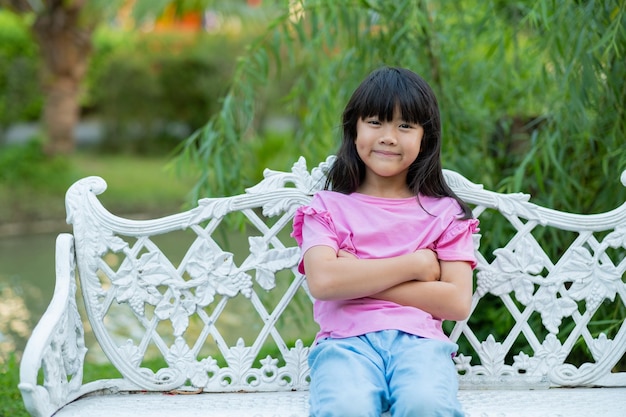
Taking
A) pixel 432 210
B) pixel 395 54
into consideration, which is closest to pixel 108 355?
pixel 432 210

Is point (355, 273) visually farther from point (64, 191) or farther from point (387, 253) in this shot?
point (64, 191)

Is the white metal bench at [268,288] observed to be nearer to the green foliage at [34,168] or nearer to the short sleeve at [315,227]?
the short sleeve at [315,227]

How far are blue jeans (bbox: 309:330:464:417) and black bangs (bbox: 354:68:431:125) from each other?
0.63 m

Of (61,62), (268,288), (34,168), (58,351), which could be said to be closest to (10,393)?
(58,351)

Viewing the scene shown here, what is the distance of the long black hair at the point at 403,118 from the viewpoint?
248 centimetres

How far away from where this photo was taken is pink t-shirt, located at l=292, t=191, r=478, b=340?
242 centimetres

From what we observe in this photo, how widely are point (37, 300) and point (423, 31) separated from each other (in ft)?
14.8

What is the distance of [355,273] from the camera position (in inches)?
92.4

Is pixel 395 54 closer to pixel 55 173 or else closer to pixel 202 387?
pixel 202 387

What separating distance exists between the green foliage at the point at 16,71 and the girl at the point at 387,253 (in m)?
13.1

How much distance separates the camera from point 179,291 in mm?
2779

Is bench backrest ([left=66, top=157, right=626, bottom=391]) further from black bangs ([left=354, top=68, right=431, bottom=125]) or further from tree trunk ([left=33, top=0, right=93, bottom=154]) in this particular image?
tree trunk ([left=33, top=0, right=93, bottom=154])

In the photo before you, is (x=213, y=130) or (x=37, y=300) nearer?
(x=213, y=130)

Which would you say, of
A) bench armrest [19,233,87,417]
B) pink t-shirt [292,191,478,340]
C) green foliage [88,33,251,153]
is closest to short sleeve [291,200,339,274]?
pink t-shirt [292,191,478,340]
